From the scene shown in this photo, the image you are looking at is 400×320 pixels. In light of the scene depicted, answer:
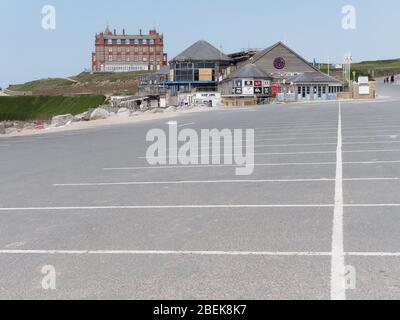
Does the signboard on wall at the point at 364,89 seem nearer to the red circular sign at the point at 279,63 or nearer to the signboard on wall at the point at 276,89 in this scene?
the signboard on wall at the point at 276,89

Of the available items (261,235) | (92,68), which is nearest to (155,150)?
(261,235)

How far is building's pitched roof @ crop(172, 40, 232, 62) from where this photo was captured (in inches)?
3716

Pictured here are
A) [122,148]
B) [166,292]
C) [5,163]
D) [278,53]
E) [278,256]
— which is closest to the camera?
[166,292]

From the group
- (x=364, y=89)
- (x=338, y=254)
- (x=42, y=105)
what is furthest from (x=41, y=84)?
(x=338, y=254)

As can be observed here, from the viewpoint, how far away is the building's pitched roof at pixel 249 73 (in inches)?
3083

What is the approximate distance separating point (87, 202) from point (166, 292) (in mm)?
5025

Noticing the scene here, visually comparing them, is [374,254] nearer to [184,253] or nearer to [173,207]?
[184,253]

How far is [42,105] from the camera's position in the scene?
4906 inches

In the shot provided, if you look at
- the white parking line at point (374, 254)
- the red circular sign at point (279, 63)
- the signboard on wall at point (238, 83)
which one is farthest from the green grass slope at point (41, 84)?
the white parking line at point (374, 254)

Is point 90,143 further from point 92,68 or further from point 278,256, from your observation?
point 92,68

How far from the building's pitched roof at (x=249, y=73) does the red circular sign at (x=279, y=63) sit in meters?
6.58

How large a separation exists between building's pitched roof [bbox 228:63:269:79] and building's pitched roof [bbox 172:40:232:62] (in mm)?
15183

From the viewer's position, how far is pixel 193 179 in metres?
12.1

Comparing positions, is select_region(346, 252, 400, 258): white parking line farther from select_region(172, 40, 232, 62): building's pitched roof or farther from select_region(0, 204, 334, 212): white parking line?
select_region(172, 40, 232, 62): building's pitched roof
